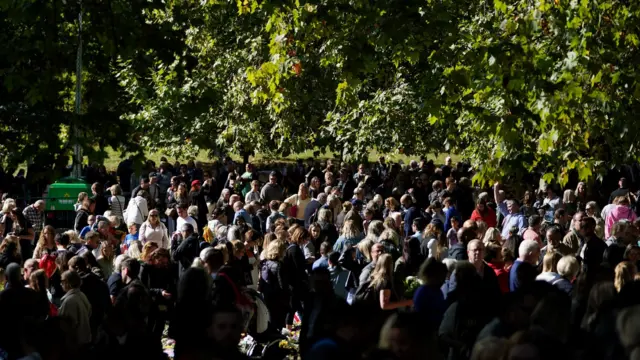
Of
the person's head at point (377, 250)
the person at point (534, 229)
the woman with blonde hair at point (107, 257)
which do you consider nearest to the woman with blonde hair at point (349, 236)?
the person at point (534, 229)

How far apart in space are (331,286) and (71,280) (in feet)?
8.23

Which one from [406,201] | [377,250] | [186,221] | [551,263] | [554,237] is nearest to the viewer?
[551,263]

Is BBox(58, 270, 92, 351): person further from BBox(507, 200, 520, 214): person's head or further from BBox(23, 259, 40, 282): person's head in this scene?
BBox(507, 200, 520, 214): person's head

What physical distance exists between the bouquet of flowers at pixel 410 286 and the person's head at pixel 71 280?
3.78 meters

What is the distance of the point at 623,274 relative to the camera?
31.5 ft

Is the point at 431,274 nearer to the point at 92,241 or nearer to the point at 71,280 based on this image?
the point at 71,280

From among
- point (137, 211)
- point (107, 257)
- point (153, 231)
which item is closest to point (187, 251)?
point (107, 257)

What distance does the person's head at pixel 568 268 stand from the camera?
10.1m

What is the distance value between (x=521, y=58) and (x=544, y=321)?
3966 mm

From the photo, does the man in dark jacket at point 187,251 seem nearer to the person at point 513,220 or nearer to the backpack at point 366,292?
the backpack at point 366,292

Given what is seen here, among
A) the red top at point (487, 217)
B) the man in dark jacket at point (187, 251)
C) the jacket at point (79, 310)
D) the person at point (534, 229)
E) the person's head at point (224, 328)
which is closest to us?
the person's head at point (224, 328)

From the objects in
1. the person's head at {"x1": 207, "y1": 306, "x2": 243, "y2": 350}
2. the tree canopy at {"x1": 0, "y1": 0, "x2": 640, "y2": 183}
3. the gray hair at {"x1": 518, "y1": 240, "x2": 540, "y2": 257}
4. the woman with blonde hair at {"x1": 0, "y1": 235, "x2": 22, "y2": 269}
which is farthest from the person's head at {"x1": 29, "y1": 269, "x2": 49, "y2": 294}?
the gray hair at {"x1": 518, "y1": 240, "x2": 540, "y2": 257}

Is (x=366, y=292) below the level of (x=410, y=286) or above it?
above

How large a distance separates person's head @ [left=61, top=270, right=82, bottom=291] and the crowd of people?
0.04ft
